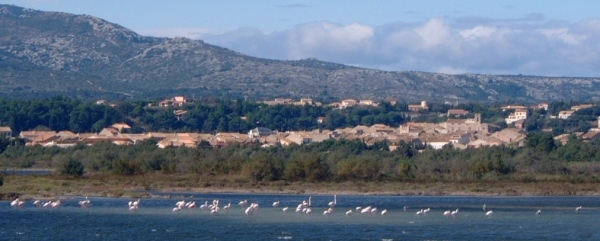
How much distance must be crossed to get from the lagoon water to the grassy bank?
7851mm

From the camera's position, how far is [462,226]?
50.5m

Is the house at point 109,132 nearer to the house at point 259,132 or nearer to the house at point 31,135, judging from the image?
the house at point 31,135

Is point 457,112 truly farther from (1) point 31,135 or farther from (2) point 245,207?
(2) point 245,207

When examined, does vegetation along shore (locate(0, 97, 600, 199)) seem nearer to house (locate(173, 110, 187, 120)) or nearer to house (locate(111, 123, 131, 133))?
house (locate(111, 123, 131, 133))

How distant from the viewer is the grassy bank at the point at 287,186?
72.8 metres

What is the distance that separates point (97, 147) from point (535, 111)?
84989 mm

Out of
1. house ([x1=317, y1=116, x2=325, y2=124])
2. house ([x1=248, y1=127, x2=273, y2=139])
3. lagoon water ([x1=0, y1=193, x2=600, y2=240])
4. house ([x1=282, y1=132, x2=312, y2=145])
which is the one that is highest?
house ([x1=317, y1=116, x2=325, y2=124])

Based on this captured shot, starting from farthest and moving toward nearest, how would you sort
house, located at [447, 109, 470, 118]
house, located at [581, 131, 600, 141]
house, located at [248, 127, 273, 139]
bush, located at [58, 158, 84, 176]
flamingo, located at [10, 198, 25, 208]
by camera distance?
house, located at [447, 109, 470, 118] → house, located at [248, 127, 273, 139] → house, located at [581, 131, 600, 141] → bush, located at [58, 158, 84, 176] → flamingo, located at [10, 198, 25, 208]

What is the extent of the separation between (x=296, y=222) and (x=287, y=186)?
25.4 metres

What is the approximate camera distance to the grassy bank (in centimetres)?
7275

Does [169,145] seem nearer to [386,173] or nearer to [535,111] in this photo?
[386,173]

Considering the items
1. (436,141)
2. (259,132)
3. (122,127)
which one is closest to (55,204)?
(436,141)

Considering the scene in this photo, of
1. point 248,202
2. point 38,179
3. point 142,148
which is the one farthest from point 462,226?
point 142,148

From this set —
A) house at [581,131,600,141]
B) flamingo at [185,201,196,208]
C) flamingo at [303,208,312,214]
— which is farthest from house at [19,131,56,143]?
flamingo at [303,208,312,214]
